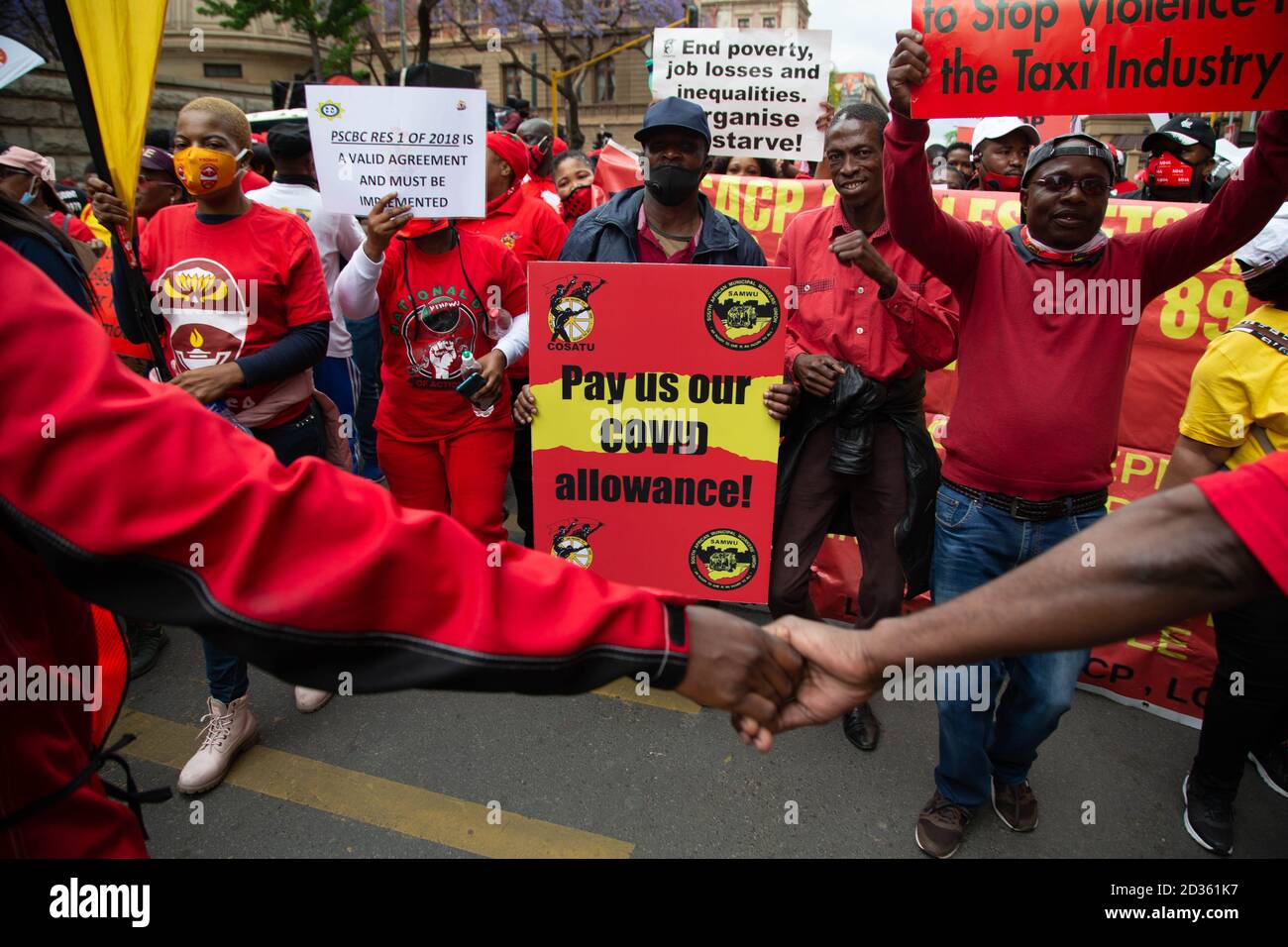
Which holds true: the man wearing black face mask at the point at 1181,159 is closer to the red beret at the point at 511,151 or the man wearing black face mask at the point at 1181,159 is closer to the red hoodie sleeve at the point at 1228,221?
the red hoodie sleeve at the point at 1228,221

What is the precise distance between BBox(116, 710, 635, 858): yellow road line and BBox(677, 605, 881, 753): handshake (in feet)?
4.33

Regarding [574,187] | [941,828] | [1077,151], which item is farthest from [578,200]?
[941,828]

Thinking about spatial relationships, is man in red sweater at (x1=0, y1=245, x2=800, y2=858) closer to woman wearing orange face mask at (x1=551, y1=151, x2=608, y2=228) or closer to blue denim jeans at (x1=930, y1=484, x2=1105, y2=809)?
blue denim jeans at (x1=930, y1=484, x2=1105, y2=809)

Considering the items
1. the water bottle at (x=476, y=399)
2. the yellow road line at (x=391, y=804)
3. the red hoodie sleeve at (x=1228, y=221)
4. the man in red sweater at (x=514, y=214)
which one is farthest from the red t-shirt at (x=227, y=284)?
the red hoodie sleeve at (x=1228, y=221)

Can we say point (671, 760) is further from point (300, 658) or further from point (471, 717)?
point (300, 658)

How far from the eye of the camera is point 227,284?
2984 millimetres

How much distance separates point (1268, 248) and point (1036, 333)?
0.71m

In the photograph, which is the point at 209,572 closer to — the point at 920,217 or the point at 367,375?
the point at 920,217

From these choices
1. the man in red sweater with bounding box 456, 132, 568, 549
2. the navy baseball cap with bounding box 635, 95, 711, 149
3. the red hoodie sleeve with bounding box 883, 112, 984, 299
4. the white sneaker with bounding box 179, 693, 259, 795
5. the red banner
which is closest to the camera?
the red hoodie sleeve with bounding box 883, 112, 984, 299

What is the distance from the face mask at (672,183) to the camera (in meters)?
3.36

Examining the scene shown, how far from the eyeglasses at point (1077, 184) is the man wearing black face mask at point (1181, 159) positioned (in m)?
2.64

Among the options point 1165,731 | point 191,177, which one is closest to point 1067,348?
point 1165,731

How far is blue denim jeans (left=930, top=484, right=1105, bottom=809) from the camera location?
2500mm

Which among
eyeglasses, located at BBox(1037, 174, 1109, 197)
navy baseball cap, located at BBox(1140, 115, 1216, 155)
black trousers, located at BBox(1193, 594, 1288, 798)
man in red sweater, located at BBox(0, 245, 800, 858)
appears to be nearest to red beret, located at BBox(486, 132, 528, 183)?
eyeglasses, located at BBox(1037, 174, 1109, 197)
